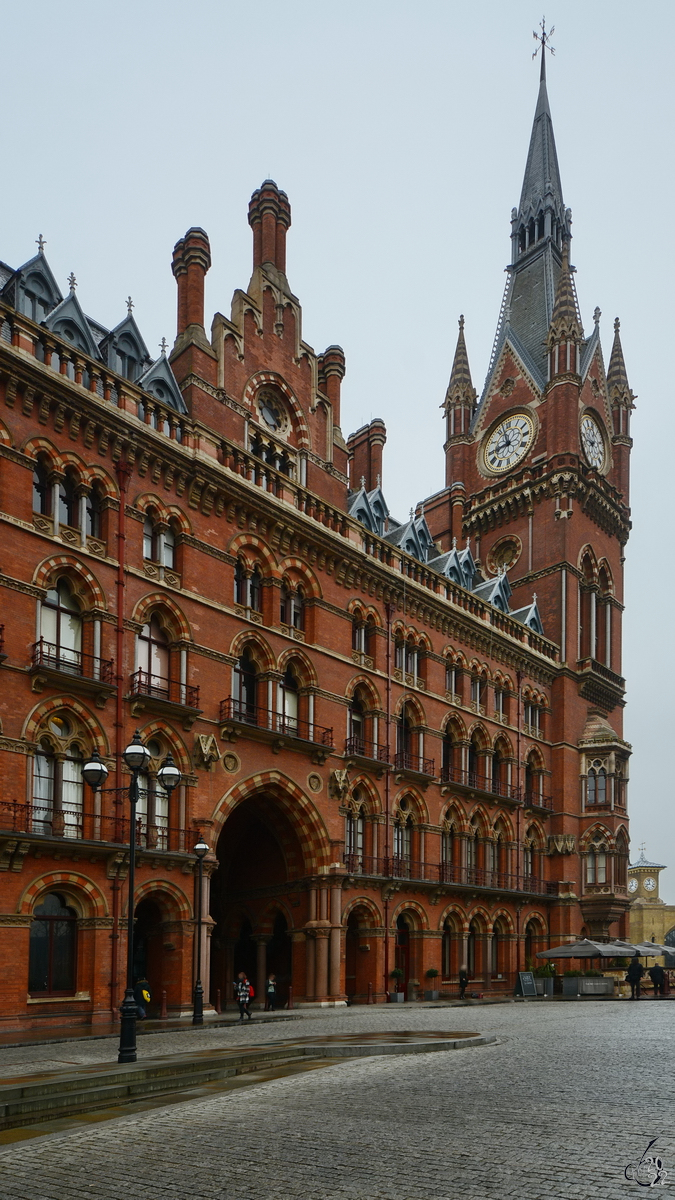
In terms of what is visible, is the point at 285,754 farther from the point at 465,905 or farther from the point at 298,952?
the point at 465,905

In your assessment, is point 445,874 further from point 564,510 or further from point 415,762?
point 564,510

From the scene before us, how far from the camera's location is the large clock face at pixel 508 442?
6108cm

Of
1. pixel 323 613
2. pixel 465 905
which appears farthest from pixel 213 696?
pixel 465 905

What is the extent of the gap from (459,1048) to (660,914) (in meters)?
103

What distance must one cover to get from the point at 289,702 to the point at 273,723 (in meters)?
2.14

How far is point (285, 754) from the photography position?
35.4 meters

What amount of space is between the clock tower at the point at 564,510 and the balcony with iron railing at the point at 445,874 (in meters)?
3.17

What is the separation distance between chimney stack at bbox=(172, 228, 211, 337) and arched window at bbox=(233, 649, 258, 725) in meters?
11.5

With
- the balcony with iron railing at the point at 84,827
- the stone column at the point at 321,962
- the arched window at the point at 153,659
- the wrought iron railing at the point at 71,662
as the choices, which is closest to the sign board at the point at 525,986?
the stone column at the point at 321,962

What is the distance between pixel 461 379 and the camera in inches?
2616

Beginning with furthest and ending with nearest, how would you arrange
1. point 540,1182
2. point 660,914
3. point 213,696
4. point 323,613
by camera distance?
point 660,914 < point 323,613 < point 213,696 < point 540,1182

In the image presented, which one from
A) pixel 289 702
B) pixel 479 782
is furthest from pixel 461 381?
pixel 289 702

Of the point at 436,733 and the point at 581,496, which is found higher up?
the point at 581,496
